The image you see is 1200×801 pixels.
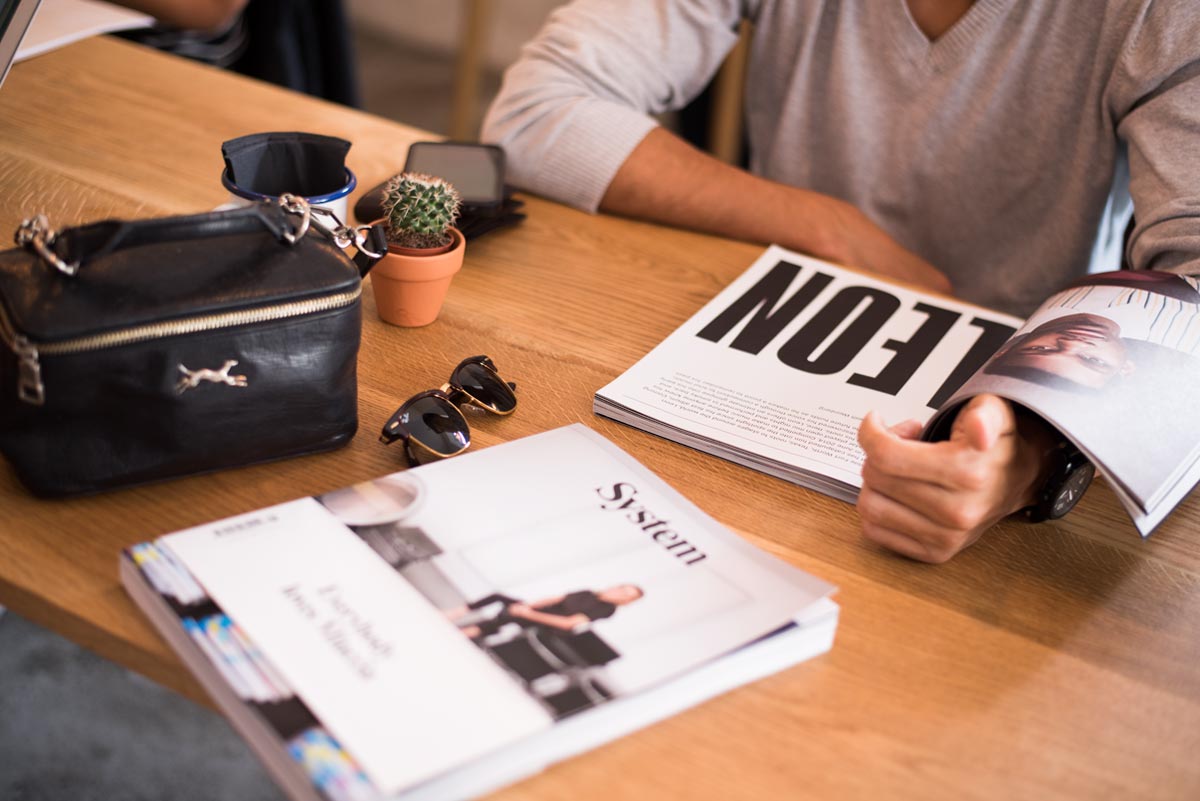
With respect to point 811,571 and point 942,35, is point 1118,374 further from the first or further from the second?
point 942,35

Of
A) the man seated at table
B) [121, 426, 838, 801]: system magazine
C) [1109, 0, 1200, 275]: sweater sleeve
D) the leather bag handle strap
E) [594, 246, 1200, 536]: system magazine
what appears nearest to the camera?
[121, 426, 838, 801]: system magazine

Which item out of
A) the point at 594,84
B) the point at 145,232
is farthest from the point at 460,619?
the point at 594,84

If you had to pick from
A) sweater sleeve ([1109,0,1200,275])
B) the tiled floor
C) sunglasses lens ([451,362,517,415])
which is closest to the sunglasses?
sunglasses lens ([451,362,517,415])

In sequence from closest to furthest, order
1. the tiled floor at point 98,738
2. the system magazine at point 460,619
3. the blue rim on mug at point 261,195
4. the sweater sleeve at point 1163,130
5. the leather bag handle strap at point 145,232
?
the system magazine at point 460,619
the leather bag handle strap at point 145,232
the blue rim on mug at point 261,195
the sweater sleeve at point 1163,130
the tiled floor at point 98,738

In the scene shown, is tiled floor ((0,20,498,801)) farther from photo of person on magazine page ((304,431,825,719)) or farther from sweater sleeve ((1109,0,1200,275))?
sweater sleeve ((1109,0,1200,275))

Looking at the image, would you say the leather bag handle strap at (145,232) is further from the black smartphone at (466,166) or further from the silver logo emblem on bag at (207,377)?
the black smartphone at (466,166)

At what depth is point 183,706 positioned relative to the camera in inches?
56.9

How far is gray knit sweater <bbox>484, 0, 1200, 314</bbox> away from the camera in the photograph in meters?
1.11

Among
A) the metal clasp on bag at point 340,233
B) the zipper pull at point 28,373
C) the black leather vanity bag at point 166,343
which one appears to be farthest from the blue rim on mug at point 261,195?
the zipper pull at point 28,373

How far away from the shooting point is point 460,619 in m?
0.59

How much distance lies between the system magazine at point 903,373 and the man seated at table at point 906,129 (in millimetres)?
154

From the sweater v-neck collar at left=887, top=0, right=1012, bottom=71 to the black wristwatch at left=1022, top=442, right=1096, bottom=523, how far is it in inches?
27.1

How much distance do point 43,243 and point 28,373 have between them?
0.08m

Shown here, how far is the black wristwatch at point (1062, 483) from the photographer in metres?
0.75
